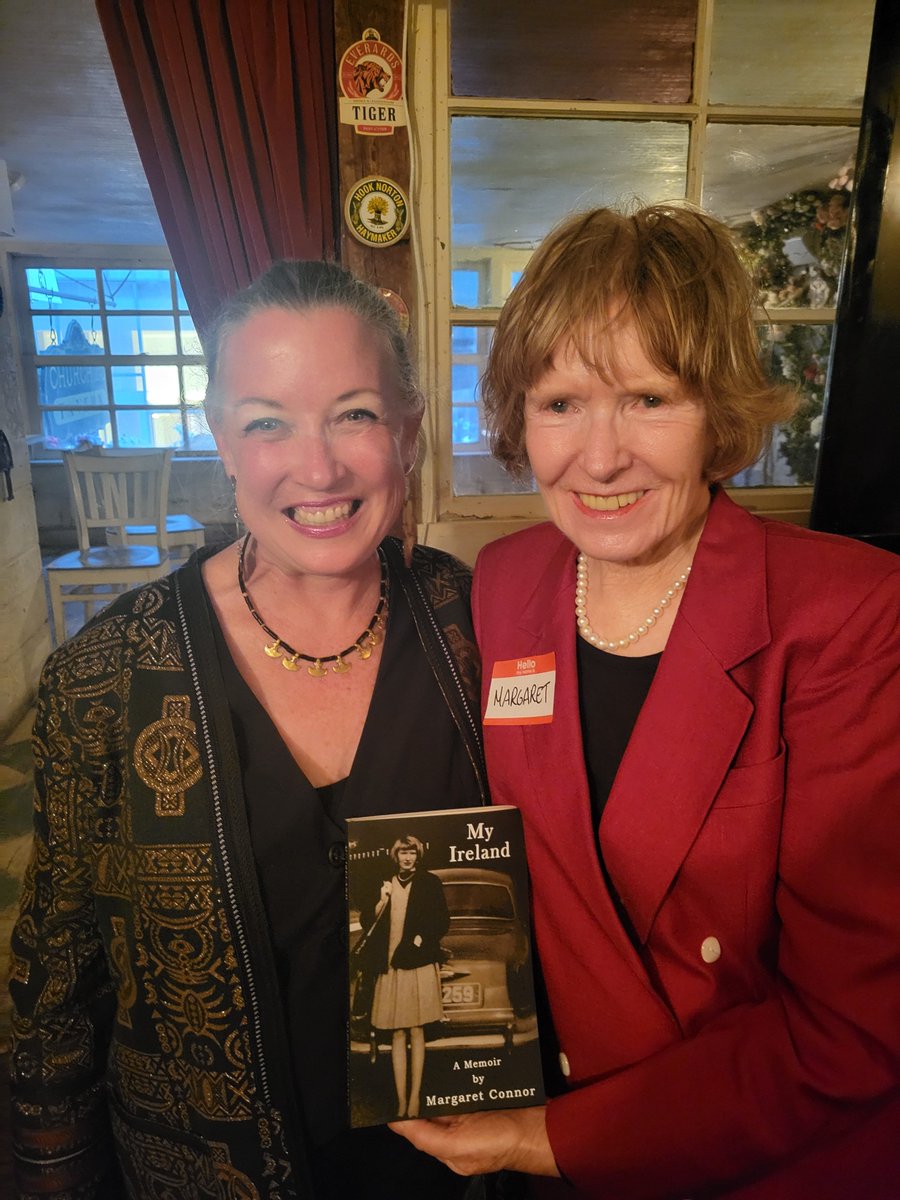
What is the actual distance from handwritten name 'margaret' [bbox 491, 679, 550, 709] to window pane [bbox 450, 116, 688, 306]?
1.74m

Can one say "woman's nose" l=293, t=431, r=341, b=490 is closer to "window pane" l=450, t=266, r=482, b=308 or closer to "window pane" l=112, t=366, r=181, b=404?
"window pane" l=450, t=266, r=482, b=308

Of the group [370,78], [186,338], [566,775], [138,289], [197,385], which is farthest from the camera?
[186,338]

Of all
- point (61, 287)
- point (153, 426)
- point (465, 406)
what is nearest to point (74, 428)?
point (153, 426)

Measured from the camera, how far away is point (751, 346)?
3.14 feet

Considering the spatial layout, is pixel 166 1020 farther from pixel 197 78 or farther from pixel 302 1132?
pixel 197 78

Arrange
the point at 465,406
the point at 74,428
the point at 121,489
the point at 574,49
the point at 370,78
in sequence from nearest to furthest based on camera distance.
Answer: the point at 370,78
the point at 574,49
the point at 465,406
the point at 121,489
the point at 74,428

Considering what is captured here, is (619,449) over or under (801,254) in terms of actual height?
under

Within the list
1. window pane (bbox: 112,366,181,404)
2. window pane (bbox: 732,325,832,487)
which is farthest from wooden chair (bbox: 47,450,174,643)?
window pane (bbox: 732,325,832,487)

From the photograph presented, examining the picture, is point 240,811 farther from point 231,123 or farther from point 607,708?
point 231,123

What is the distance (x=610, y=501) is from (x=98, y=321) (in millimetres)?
8154

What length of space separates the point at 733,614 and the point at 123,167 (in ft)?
18.0

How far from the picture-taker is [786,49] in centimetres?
238

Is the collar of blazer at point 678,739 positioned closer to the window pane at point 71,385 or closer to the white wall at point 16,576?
the white wall at point 16,576

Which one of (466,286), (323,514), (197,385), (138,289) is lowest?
(323,514)
